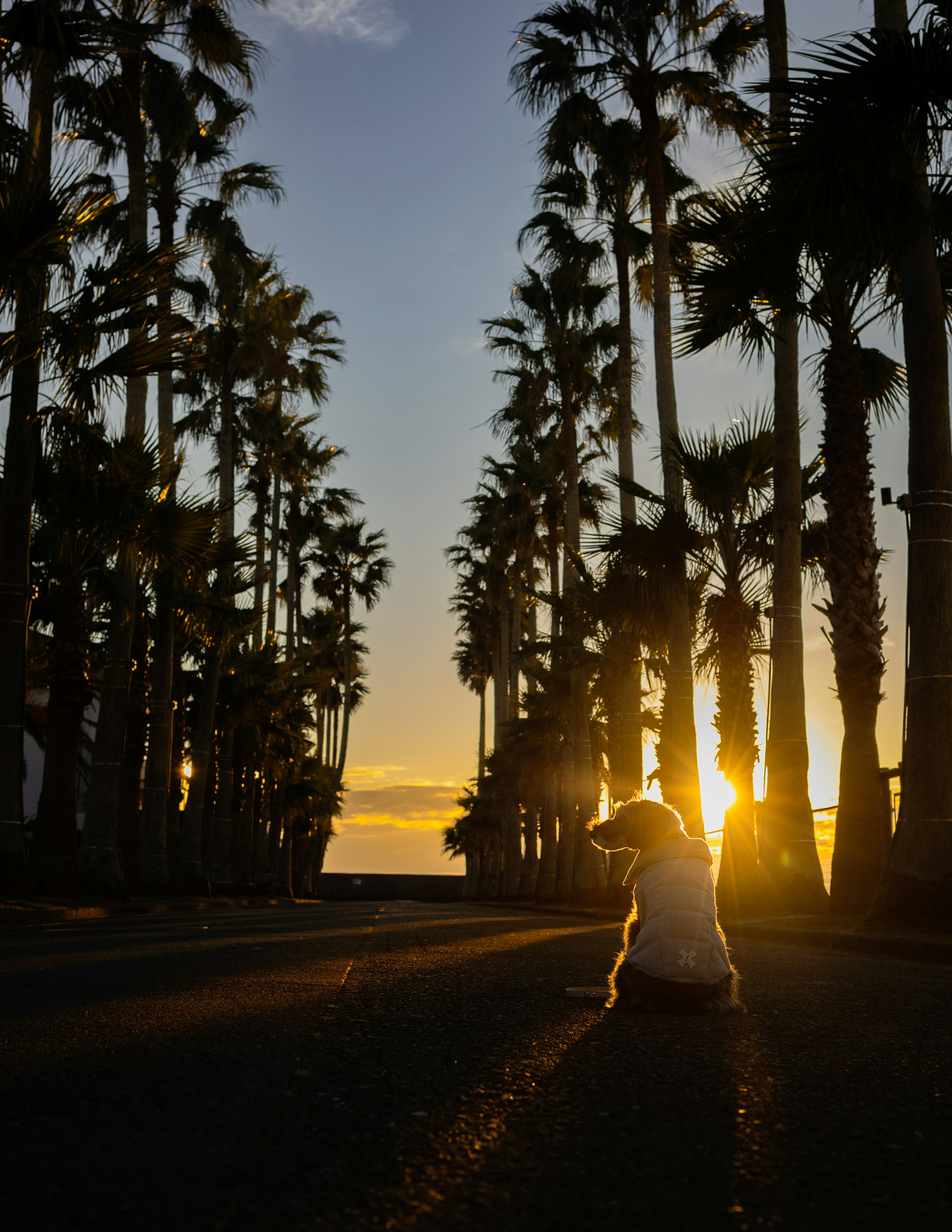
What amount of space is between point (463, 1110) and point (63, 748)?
16356 millimetres

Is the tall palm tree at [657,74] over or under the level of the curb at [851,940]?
over

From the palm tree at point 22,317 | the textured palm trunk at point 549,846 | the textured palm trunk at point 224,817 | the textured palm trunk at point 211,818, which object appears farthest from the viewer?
the textured palm trunk at point 549,846

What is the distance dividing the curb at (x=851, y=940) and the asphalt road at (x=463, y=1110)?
263cm

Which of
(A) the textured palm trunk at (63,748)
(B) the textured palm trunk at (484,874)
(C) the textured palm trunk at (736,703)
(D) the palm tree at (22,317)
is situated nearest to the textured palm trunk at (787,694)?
(C) the textured palm trunk at (736,703)

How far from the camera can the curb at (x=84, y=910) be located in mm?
12719

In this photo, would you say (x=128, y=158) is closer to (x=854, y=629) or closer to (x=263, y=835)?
(x=854, y=629)

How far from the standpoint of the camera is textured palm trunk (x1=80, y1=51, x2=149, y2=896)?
61.7ft

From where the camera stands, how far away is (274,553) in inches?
1567

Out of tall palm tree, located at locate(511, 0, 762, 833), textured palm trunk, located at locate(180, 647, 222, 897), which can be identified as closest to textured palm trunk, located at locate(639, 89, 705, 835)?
tall palm tree, located at locate(511, 0, 762, 833)

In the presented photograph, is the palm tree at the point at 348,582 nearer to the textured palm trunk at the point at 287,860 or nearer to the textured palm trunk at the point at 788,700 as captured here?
the textured palm trunk at the point at 287,860

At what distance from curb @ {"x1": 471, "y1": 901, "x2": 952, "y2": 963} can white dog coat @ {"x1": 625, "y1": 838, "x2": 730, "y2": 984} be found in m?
4.55

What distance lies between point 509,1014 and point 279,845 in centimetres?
5113

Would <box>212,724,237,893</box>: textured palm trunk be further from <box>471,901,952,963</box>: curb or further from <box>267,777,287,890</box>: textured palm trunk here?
<box>471,901,952,963</box>: curb

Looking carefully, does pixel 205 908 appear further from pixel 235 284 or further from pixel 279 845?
pixel 279 845
